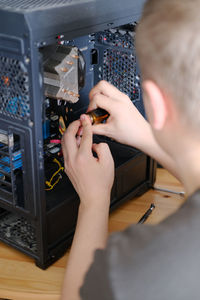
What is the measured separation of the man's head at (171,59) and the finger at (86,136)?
23cm

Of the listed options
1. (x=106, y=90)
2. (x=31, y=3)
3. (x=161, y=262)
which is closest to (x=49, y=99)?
(x=106, y=90)

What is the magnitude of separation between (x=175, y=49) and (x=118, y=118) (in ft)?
1.24

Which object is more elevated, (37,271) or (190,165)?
(190,165)

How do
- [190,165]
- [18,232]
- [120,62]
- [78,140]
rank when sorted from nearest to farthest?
[190,165]
[78,140]
[18,232]
[120,62]

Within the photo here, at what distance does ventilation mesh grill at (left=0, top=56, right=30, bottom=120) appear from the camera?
2.35 feet

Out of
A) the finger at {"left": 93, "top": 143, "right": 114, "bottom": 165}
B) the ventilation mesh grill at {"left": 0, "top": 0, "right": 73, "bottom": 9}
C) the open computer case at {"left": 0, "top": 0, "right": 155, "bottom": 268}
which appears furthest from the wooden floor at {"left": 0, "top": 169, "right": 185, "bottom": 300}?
the ventilation mesh grill at {"left": 0, "top": 0, "right": 73, "bottom": 9}

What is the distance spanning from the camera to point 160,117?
537mm

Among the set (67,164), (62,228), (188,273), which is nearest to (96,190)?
(67,164)

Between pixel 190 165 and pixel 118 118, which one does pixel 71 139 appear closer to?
pixel 118 118

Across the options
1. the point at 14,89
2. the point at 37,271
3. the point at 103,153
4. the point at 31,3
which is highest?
the point at 31,3

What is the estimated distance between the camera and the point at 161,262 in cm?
45

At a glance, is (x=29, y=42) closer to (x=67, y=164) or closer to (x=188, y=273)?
(x=67, y=164)

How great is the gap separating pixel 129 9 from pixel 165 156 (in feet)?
1.03

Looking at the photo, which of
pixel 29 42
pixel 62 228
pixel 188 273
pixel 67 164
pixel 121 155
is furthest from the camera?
pixel 121 155
